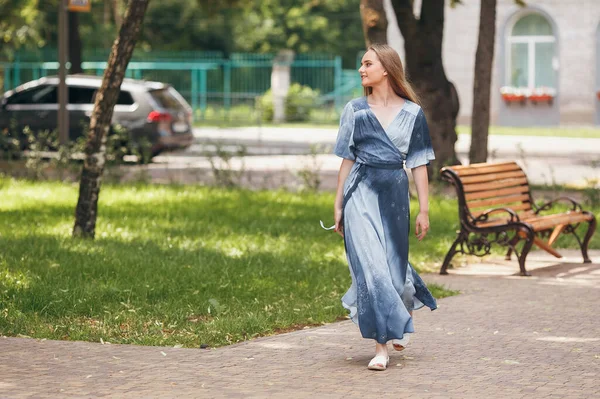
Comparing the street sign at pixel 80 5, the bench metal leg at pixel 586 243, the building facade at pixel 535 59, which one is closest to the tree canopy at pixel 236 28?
the building facade at pixel 535 59

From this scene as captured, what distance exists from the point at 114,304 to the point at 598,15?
3257 centimetres

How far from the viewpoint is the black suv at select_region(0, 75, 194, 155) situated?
74.7ft

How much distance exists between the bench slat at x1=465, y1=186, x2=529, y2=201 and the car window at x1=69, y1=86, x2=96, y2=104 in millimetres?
13399

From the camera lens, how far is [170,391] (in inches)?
233

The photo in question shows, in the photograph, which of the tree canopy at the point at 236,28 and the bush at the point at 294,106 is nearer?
the bush at the point at 294,106

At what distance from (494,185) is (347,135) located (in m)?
4.64

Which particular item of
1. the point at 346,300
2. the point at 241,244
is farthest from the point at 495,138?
the point at 346,300

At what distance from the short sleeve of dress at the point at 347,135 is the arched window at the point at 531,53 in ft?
112

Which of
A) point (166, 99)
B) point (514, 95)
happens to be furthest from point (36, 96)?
point (514, 95)

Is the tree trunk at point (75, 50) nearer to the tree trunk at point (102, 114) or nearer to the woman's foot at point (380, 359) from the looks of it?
the tree trunk at point (102, 114)

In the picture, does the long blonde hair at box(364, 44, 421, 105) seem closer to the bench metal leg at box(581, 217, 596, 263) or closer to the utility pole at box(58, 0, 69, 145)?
the bench metal leg at box(581, 217, 596, 263)

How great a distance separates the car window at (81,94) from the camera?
921 inches

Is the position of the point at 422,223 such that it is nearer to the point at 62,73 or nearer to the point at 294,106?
the point at 62,73

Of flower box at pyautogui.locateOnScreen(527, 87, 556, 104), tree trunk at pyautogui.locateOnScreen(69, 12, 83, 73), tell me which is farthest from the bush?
tree trunk at pyautogui.locateOnScreen(69, 12, 83, 73)
